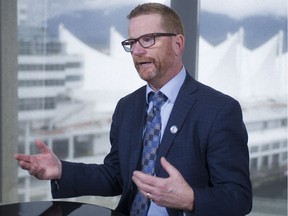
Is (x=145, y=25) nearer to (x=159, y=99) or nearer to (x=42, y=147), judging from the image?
(x=159, y=99)

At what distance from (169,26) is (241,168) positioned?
407mm

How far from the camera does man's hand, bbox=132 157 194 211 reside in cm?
87

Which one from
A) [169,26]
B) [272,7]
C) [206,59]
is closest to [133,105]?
[169,26]

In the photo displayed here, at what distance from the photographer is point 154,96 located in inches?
46.4

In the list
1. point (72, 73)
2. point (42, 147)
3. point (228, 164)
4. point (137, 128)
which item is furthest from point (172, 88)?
point (72, 73)

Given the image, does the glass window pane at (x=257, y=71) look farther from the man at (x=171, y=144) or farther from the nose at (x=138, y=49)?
the nose at (x=138, y=49)

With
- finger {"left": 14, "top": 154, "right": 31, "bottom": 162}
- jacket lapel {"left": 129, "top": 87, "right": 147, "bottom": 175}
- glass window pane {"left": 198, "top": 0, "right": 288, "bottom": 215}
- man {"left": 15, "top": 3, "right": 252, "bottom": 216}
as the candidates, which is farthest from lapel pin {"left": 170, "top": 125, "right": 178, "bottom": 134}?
glass window pane {"left": 198, "top": 0, "right": 288, "bottom": 215}

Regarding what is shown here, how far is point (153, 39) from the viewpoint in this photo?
1.08m

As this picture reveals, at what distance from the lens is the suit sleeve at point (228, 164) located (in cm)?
99

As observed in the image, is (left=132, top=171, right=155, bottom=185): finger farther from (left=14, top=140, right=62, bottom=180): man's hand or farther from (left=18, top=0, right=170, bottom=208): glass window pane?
(left=18, top=0, right=170, bottom=208): glass window pane

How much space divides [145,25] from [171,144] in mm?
313

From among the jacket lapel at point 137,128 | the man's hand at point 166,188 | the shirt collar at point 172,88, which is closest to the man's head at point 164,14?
the shirt collar at point 172,88

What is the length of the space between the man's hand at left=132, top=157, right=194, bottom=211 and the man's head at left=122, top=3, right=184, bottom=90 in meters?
0.30

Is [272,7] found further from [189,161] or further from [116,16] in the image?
[189,161]
